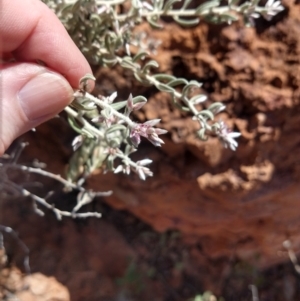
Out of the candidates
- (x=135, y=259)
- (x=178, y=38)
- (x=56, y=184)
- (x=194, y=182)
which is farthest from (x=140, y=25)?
(x=135, y=259)

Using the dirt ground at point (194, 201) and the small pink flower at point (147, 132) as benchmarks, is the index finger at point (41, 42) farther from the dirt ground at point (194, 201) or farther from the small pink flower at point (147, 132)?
the dirt ground at point (194, 201)

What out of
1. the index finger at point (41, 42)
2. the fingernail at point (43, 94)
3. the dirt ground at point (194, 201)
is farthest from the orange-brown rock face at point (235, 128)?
the fingernail at point (43, 94)

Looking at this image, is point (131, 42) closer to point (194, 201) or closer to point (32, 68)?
point (32, 68)

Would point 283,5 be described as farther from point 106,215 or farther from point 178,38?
point 106,215

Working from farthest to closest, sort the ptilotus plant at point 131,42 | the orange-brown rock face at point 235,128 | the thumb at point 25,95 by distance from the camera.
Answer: the orange-brown rock face at point 235,128 → the ptilotus plant at point 131,42 → the thumb at point 25,95

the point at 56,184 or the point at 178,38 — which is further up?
the point at 178,38

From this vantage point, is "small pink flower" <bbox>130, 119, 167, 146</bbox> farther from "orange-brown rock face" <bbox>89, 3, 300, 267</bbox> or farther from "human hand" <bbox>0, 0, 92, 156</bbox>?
"orange-brown rock face" <bbox>89, 3, 300, 267</bbox>

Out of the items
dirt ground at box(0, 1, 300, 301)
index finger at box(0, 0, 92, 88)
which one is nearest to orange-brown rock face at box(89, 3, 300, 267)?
dirt ground at box(0, 1, 300, 301)

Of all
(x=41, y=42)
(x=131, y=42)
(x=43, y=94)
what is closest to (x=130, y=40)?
(x=131, y=42)
